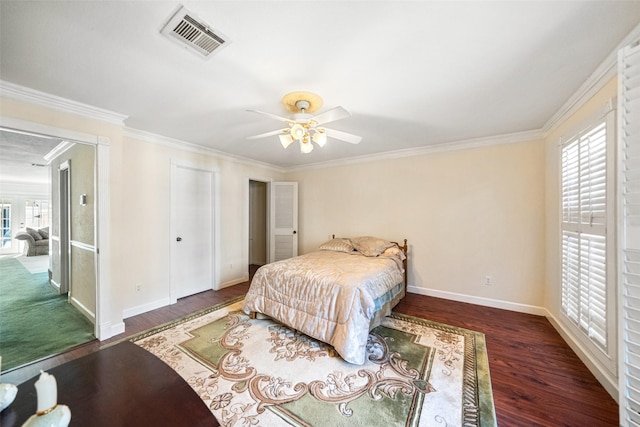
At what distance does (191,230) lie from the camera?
386 cm

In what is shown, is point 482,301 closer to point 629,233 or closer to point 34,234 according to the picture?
point 629,233

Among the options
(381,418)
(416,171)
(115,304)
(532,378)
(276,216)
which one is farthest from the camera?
(276,216)

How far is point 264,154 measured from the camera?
169 inches

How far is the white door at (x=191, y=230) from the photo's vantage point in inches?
141

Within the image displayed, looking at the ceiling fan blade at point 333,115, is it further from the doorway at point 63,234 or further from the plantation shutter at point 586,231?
the doorway at point 63,234

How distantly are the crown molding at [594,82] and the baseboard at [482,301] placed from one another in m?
2.30

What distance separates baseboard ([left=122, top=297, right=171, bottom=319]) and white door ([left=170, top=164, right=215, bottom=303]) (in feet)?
0.34

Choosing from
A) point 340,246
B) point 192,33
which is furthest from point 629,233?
point 340,246

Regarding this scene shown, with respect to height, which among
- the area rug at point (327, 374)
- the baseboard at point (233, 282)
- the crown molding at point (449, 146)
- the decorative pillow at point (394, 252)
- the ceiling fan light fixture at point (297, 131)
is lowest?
the area rug at point (327, 374)

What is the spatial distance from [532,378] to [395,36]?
277cm

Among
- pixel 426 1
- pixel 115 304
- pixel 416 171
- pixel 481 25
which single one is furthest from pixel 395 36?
pixel 115 304

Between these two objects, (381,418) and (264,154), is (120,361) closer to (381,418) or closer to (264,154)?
(381,418)

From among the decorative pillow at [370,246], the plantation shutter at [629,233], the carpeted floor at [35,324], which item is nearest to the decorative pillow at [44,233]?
the carpeted floor at [35,324]

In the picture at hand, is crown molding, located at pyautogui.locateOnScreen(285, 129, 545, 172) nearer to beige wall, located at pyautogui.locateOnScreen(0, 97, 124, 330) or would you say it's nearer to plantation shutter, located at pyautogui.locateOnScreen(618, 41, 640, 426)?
plantation shutter, located at pyautogui.locateOnScreen(618, 41, 640, 426)
